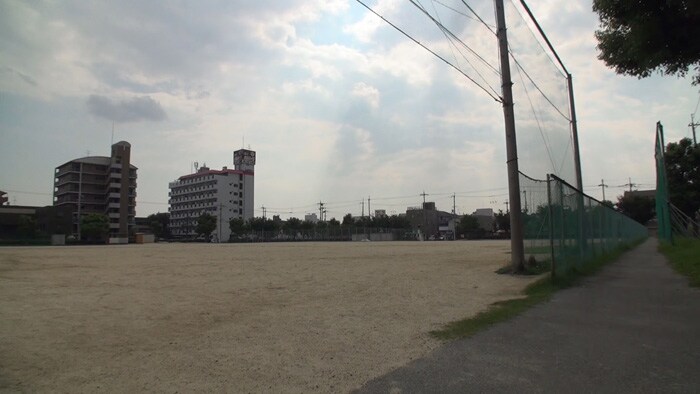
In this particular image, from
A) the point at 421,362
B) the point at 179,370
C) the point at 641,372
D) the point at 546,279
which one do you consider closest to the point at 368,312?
the point at 421,362

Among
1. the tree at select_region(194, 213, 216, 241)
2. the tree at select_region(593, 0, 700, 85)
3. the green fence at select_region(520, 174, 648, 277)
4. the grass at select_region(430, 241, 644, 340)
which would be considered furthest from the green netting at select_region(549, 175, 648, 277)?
the tree at select_region(194, 213, 216, 241)

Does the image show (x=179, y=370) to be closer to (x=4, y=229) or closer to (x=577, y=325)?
(x=577, y=325)

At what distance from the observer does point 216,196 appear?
115 meters

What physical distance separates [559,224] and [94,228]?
8060 centimetres

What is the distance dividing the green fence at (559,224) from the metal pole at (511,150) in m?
0.37

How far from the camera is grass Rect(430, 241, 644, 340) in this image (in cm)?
574

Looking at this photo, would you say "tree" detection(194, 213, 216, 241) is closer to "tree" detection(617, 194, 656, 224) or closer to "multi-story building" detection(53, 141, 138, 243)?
"multi-story building" detection(53, 141, 138, 243)

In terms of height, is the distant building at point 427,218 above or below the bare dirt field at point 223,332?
above

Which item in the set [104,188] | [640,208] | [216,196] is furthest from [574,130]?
[216,196]

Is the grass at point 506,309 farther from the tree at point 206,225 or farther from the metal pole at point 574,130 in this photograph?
the tree at point 206,225

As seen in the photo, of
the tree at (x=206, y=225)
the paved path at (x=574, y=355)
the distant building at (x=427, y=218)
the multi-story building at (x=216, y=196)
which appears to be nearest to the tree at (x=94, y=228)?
the tree at (x=206, y=225)

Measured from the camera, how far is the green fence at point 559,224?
10.8 metres

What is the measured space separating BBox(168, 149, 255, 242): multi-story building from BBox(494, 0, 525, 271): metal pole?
4087 inches

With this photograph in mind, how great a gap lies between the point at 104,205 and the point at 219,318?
101376 millimetres
